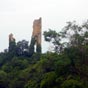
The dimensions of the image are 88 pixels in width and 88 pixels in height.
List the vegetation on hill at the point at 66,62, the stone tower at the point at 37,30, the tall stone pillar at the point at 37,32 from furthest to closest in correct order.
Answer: the stone tower at the point at 37,30 → the tall stone pillar at the point at 37,32 → the vegetation on hill at the point at 66,62

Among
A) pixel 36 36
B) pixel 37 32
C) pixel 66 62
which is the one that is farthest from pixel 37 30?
pixel 66 62

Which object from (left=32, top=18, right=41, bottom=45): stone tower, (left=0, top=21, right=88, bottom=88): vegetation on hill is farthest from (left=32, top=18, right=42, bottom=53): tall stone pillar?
(left=0, top=21, right=88, bottom=88): vegetation on hill

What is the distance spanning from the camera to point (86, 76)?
26969 millimetres

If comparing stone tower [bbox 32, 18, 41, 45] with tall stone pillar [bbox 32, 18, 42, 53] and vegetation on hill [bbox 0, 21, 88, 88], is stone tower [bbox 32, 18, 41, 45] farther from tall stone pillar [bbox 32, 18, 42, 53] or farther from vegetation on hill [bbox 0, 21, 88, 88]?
vegetation on hill [bbox 0, 21, 88, 88]

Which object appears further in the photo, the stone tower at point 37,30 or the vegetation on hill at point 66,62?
the stone tower at point 37,30

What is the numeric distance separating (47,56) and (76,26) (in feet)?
9.69

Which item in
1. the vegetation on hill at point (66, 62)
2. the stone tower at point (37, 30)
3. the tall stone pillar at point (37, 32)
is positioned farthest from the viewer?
the stone tower at point (37, 30)

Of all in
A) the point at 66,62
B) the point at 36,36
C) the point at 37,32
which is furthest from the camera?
the point at 36,36

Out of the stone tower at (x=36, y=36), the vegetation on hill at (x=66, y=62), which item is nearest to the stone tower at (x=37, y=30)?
the stone tower at (x=36, y=36)

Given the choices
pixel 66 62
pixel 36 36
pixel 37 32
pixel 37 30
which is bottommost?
pixel 66 62

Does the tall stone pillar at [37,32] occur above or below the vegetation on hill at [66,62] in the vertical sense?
above

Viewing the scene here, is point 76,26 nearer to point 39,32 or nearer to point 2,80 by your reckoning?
point 2,80

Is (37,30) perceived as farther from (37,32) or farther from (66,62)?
(66,62)

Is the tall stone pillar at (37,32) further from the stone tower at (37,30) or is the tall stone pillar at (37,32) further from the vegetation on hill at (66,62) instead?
the vegetation on hill at (66,62)
